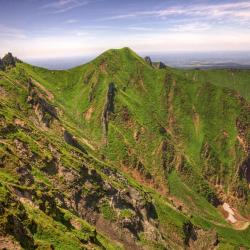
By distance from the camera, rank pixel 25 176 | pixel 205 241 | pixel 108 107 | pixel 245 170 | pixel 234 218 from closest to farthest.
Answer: pixel 25 176 → pixel 205 241 → pixel 234 218 → pixel 245 170 → pixel 108 107

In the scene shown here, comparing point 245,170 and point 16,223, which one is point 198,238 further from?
point 16,223

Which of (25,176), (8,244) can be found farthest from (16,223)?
(25,176)

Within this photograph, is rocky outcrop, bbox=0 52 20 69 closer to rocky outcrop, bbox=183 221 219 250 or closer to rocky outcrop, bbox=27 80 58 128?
rocky outcrop, bbox=27 80 58 128

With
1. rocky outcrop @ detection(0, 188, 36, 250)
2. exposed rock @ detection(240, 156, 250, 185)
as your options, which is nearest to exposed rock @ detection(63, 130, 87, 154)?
rocky outcrop @ detection(0, 188, 36, 250)

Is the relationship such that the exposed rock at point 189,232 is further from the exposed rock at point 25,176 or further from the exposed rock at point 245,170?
the exposed rock at point 25,176

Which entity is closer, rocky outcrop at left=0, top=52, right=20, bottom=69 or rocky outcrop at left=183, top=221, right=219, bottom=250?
rocky outcrop at left=183, top=221, right=219, bottom=250

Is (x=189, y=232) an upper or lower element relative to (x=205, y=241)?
upper
